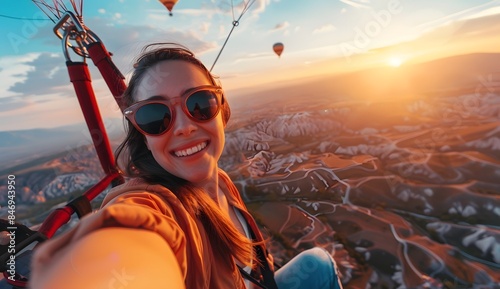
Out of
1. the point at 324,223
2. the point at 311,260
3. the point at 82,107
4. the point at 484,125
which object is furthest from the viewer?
the point at 484,125

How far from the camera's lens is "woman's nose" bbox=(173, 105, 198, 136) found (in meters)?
0.85

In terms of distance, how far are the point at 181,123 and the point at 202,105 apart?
0.10 m

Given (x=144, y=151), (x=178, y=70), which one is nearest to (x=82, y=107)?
(x=144, y=151)

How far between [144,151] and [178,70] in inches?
14.3

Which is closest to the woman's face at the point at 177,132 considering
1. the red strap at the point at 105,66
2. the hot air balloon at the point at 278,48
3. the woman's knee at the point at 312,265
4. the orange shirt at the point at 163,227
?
the orange shirt at the point at 163,227

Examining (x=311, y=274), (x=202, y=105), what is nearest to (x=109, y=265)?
(x=202, y=105)

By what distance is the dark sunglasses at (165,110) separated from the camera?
84 cm

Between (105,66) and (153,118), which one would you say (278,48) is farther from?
(153,118)

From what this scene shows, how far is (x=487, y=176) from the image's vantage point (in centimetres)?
559

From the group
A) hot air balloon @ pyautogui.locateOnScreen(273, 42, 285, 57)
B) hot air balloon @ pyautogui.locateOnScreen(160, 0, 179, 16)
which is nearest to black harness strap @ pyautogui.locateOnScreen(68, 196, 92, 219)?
hot air balloon @ pyautogui.locateOnScreen(160, 0, 179, 16)

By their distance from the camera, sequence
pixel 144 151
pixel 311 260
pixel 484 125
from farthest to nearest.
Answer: pixel 484 125 → pixel 311 260 → pixel 144 151

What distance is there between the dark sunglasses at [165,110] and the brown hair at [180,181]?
0.10m

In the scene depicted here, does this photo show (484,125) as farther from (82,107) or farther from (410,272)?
(82,107)

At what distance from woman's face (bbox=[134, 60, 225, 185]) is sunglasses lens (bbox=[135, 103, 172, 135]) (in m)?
0.02
